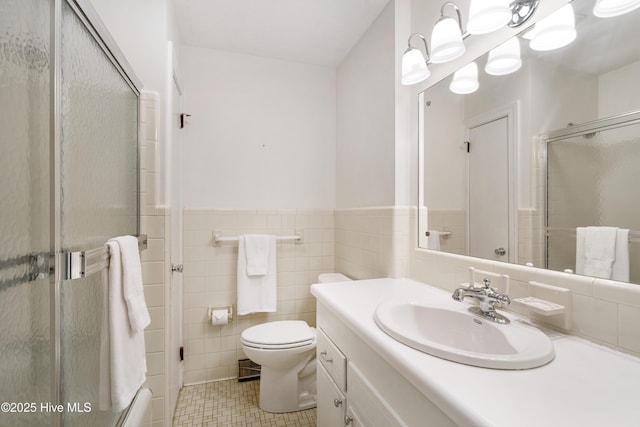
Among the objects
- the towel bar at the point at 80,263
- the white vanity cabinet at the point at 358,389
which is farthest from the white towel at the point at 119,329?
the white vanity cabinet at the point at 358,389

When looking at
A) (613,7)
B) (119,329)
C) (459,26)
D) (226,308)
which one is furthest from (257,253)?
(613,7)

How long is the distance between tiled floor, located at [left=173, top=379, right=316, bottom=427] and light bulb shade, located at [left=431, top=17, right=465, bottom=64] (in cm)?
200

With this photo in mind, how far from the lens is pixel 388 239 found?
160cm

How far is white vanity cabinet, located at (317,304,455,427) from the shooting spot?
26.3 inches

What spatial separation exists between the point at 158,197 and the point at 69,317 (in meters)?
0.74

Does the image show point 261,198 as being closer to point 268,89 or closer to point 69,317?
point 268,89

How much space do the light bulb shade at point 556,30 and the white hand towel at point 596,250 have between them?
0.58 metres

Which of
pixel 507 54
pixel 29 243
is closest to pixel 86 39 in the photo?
pixel 29 243

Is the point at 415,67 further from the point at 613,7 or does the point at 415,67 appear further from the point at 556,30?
the point at 613,7

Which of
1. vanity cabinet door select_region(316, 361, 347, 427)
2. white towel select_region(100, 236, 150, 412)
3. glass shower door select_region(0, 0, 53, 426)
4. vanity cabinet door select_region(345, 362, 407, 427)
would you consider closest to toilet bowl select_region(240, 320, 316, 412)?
vanity cabinet door select_region(316, 361, 347, 427)

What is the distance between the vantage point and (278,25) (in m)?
1.82

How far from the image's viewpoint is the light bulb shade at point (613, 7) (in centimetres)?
72

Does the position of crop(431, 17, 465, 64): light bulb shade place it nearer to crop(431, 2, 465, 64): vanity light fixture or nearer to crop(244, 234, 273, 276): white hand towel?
crop(431, 2, 465, 64): vanity light fixture

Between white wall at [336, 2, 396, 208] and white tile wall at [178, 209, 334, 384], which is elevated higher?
white wall at [336, 2, 396, 208]
